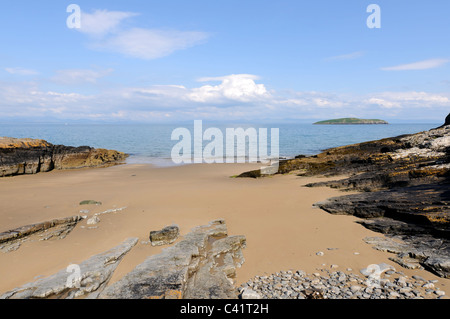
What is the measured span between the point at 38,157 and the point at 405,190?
30420mm

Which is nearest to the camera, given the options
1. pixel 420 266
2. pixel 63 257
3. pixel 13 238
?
pixel 420 266

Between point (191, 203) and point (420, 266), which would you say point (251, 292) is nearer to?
point (420, 266)

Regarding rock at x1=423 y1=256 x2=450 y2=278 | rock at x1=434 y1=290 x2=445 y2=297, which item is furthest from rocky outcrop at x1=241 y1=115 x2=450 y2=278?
rock at x1=434 y1=290 x2=445 y2=297

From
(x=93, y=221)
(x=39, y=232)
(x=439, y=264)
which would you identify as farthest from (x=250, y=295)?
(x=39, y=232)

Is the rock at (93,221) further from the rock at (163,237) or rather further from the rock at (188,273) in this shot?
the rock at (188,273)

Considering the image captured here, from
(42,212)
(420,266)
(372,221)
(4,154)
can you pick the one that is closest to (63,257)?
(42,212)

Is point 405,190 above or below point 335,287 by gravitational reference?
above

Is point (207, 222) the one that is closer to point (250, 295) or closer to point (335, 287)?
point (250, 295)

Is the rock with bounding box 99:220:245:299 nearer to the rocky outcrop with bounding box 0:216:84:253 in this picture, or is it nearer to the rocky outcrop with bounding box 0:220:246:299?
the rocky outcrop with bounding box 0:220:246:299

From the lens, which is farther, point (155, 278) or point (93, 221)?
point (93, 221)

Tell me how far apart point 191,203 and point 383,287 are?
9214 millimetres

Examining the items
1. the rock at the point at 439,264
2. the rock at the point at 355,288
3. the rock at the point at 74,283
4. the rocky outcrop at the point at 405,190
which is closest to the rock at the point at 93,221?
the rock at the point at 74,283

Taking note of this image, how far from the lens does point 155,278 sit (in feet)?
18.6

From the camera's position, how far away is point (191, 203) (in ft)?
42.8
